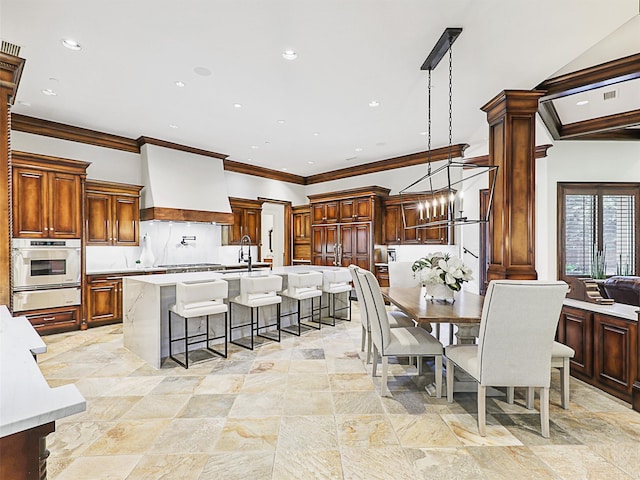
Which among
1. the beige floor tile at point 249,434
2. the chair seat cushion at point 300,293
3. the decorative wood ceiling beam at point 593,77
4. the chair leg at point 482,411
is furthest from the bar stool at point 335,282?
the decorative wood ceiling beam at point 593,77

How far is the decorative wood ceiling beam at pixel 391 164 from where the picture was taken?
644 centimetres

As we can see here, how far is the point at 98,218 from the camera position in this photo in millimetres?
5395

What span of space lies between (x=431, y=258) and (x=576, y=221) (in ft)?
11.0

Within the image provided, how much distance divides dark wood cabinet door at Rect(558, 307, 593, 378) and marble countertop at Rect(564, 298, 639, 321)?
0.05 m

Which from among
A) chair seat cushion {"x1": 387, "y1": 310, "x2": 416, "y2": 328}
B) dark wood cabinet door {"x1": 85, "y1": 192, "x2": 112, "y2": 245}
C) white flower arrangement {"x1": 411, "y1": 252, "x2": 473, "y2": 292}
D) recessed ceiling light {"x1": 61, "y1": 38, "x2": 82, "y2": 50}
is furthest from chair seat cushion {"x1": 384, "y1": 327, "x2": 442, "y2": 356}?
dark wood cabinet door {"x1": 85, "y1": 192, "x2": 112, "y2": 245}

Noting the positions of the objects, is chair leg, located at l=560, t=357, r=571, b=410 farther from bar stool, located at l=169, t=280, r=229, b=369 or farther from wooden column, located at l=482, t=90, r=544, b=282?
bar stool, located at l=169, t=280, r=229, b=369

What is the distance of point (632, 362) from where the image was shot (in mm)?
2742

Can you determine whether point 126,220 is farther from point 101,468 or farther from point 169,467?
point 169,467

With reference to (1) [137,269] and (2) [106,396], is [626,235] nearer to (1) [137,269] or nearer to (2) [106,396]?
(2) [106,396]

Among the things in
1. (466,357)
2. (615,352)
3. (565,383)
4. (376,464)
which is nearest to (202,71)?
(466,357)

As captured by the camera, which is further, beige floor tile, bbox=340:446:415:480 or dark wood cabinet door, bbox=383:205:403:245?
dark wood cabinet door, bbox=383:205:403:245

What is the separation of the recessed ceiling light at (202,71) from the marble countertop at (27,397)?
9.84 feet

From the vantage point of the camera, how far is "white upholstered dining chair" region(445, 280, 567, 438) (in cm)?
219

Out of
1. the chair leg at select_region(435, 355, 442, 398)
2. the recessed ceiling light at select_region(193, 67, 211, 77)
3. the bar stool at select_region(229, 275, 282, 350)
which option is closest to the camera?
the chair leg at select_region(435, 355, 442, 398)
